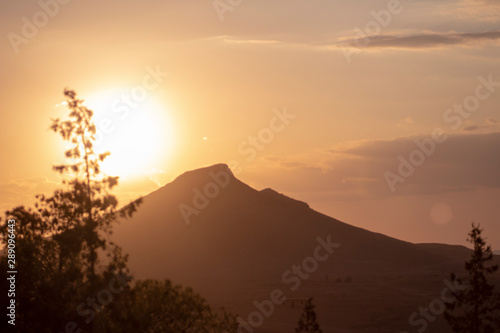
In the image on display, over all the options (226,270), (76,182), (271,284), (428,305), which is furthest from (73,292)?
(226,270)

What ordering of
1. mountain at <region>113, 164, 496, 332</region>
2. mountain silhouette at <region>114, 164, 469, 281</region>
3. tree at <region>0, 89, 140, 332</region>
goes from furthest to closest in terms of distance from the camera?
mountain silhouette at <region>114, 164, 469, 281</region>
mountain at <region>113, 164, 496, 332</region>
tree at <region>0, 89, 140, 332</region>

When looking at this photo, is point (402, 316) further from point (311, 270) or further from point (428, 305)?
point (311, 270)

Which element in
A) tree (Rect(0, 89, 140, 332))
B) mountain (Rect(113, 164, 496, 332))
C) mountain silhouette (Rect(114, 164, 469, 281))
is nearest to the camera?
tree (Rect(0, 89, 140, 332))

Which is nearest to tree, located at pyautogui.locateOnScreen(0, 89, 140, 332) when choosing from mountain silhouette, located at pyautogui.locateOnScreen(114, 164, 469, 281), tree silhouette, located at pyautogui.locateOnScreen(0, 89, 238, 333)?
tree silhouette, located at pyautogui.locateOnScreen(0, 89, 238, 333)

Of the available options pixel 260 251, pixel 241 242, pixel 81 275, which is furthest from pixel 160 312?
pixel 241 242

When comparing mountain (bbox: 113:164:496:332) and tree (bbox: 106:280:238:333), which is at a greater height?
mountain (bbox: 113:164:496:332)

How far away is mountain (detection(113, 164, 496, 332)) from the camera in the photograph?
459 feet

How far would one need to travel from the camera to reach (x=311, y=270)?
167m

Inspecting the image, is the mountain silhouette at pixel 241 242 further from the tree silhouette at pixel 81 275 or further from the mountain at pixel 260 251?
the tree silhouette at pixel 81 275

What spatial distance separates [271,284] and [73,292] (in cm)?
11156

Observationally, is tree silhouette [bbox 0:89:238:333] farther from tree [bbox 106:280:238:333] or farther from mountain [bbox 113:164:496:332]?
mountain [bbox 113:164:496:332]

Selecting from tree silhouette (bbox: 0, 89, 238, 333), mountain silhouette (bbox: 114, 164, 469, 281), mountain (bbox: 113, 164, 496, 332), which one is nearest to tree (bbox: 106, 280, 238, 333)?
tree silhouette (bbox: 0, 89, 238, 333)

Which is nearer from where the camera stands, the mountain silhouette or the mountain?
the mountain

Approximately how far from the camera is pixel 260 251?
561 feet
